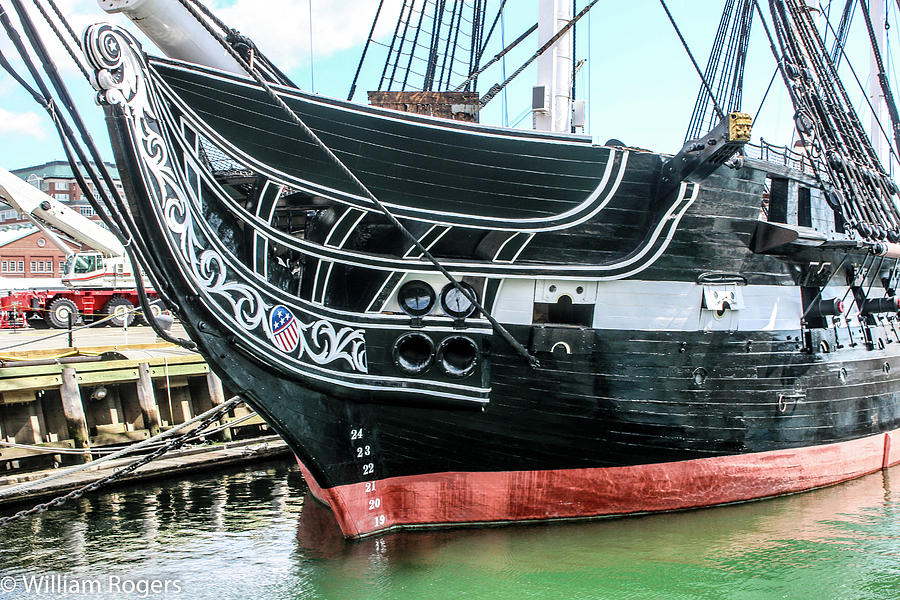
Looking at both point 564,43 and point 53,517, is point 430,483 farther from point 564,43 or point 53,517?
point 564,43

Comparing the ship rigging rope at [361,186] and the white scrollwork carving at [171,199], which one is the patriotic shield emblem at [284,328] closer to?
the white scrollwork carving at [171,199]

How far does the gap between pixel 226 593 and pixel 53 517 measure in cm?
349

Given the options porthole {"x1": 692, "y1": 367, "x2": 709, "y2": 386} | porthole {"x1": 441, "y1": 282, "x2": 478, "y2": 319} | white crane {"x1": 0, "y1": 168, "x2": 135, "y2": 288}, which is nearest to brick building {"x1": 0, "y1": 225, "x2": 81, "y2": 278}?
white crane {"x1": 0, "y1": 168, "x2": 135, "y2": 288}

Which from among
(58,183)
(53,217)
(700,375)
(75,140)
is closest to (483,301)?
(700,375)

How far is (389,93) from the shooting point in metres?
11.0

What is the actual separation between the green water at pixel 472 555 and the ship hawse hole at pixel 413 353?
162 cm

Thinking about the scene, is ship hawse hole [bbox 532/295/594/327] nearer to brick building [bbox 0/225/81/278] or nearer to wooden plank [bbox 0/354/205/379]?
wooden plank [bbox 0/354/205/379]

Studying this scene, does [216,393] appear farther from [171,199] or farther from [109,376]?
[171,199]

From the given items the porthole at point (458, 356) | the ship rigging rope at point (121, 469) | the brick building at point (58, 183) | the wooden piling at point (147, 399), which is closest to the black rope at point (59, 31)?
the ship rigging rope at point (121, 469)

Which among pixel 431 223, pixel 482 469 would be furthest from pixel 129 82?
pixel 482 469

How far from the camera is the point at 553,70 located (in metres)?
10.5

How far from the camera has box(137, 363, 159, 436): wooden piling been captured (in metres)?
10.7

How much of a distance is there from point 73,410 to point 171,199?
5.30 meters

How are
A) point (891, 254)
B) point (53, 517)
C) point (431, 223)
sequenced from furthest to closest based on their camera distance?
point (891, 254) → point (53, 517) → point (431, 223)
